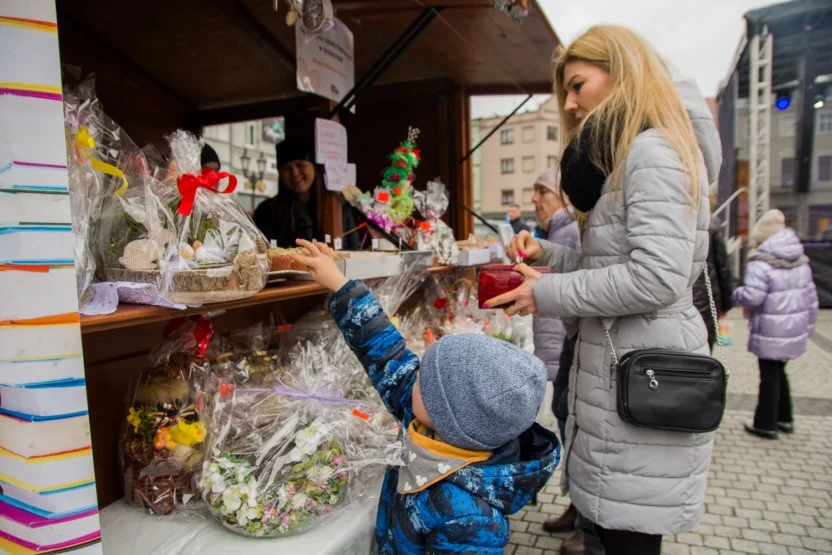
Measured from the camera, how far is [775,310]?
4.03 meters

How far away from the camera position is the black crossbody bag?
145cm

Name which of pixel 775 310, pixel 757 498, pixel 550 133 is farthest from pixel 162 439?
pixel 550 133

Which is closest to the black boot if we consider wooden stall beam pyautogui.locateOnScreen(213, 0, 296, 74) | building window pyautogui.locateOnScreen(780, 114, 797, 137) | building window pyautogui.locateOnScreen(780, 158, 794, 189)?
wooden stall beam pyautogui.locateOnScreen(213, 0, 296, 74)

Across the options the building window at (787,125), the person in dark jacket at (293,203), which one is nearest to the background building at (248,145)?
the person in dark jacket at (293,203)

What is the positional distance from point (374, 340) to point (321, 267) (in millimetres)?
263

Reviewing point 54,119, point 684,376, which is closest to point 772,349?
point 684,376

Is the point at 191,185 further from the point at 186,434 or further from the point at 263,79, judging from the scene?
the point at 263,79

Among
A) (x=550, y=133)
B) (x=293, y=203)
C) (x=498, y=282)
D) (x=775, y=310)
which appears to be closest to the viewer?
(x=498, y=282)

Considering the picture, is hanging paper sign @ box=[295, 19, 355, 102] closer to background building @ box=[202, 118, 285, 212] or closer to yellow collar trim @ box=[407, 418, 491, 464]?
background building @ box=[202, 118, 285, 212]

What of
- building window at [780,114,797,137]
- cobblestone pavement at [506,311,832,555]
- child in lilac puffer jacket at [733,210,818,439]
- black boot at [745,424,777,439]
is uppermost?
building window at [780,114,797,137]

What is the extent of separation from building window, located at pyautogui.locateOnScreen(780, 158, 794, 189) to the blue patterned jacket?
15.4m

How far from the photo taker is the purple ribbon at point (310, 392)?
5.60ft

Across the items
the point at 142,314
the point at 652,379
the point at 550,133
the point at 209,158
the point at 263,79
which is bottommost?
the point at 652,379

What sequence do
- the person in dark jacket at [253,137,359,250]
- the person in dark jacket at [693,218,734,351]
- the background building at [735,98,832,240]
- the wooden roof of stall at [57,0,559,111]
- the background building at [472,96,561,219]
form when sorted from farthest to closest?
the background building at [472,96,561,219], the background building at [735,98,832,240], the person in dark jacket at [693,218,734,351], the person in dark jacket at [253,137,359,250], the wooden roof of stall at [57,0,559,111]
